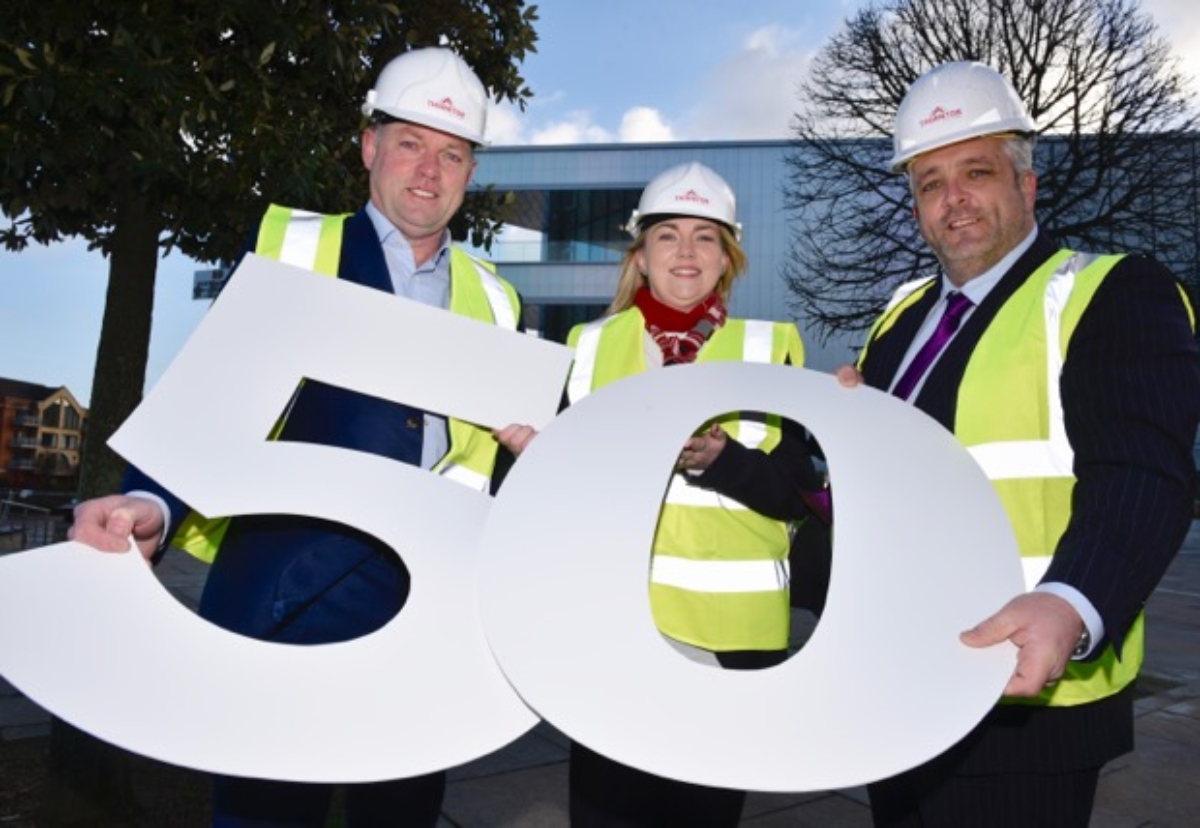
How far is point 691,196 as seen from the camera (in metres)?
2.19

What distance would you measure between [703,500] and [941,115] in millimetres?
1020

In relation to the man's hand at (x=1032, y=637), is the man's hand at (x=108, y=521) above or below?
above

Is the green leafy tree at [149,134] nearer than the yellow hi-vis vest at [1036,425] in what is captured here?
No

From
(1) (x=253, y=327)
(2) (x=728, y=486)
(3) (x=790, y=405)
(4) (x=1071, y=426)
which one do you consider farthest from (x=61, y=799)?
(4) (x=1071, y=426)

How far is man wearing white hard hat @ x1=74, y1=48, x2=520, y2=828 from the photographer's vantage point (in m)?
1.58

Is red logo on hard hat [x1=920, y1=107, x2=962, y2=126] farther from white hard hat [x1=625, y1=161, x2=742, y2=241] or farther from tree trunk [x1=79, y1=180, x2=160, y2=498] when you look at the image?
tree trunk [x1=79, y1=180, x2=160, y2=498]

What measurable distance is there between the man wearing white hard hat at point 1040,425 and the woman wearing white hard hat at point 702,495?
1.16 ft

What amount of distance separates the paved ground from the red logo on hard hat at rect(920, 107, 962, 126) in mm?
3002

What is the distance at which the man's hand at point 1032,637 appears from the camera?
107 centimetres

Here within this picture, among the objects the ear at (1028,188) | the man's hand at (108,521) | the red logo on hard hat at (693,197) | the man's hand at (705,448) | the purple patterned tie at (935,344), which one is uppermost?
the red logo on hard hat at (693,197)

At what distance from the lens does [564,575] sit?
1179 mm

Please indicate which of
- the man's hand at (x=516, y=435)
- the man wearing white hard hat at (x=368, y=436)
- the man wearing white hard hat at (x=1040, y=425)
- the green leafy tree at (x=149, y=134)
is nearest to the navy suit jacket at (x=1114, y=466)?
the man wearing white hard hat at (x=1040, y=425)

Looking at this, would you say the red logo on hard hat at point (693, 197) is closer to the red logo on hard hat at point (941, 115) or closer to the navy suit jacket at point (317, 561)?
the red logo on hard hat at point (941, 115)

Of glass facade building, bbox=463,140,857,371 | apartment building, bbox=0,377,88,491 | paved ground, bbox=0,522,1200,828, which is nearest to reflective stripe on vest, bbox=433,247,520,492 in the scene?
paved ground, bbox=0,522,1200,828
